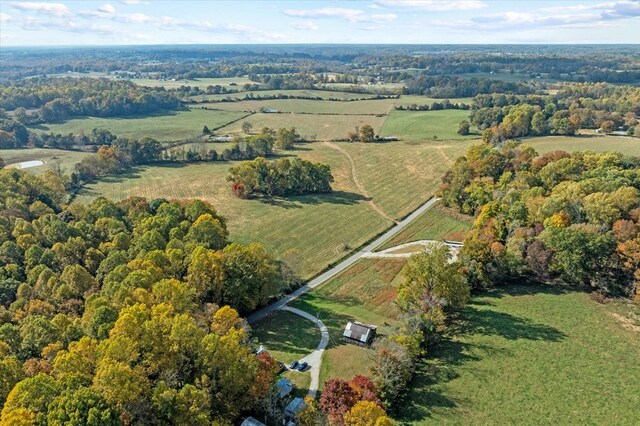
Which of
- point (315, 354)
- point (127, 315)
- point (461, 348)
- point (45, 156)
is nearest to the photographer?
point (127, 315)

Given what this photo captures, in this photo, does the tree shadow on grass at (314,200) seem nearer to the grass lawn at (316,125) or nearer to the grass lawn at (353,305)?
the grass lawn at (353,305)

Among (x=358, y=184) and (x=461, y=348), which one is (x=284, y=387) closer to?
(x=461, y=348)

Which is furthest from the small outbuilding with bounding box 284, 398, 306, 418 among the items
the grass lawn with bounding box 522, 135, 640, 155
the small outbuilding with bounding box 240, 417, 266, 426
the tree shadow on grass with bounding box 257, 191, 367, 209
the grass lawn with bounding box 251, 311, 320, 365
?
the grass lawn with bounding box 522, 135, 640, 155

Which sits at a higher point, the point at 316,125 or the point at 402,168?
the point at 316,125

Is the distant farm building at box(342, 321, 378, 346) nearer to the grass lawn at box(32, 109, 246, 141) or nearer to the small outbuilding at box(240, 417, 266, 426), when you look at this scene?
the small outbuilding at box(240, 417, 266, 426)

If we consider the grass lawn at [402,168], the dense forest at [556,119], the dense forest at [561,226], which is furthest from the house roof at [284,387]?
the dense forest at [556,119]

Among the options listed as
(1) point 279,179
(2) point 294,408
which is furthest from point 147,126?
(2) point 294,408

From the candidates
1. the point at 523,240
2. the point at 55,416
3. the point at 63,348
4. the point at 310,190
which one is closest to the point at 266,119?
the point at 310,190
